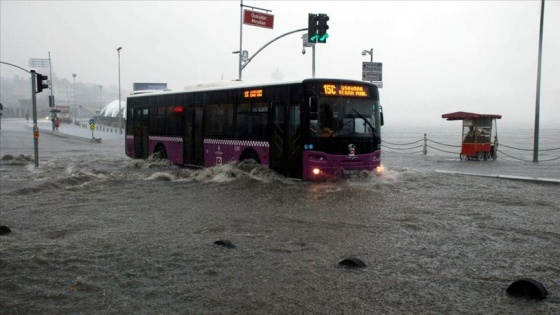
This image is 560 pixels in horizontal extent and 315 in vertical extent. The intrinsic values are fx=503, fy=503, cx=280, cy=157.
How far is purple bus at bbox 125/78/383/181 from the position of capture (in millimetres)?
13320

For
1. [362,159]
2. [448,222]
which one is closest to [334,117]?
[362,159]

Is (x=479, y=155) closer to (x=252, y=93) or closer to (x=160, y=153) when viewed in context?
(x=252, y=93)

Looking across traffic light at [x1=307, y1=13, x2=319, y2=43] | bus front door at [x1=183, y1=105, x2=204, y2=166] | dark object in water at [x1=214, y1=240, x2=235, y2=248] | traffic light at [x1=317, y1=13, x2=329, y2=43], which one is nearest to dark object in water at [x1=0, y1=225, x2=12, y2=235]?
dark object in water at [x1=214, y1=240, x2=235, y2=248]

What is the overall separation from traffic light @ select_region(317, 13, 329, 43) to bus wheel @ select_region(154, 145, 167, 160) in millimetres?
8466

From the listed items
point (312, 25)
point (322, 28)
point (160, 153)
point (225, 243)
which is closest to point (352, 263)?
point (225, 243)

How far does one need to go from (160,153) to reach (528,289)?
16.6 meters

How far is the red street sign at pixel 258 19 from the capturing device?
26.3 m

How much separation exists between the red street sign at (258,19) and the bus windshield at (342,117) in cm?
1395

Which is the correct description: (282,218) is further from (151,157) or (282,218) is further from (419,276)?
(151,157)

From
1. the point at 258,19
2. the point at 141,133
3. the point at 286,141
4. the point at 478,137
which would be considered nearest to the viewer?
the point at 286,141

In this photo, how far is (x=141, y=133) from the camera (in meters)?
21.4

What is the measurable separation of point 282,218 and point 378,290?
13.9 feet

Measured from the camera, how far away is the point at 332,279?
580 centimetres

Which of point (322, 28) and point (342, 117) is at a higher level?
point (322, 28)
